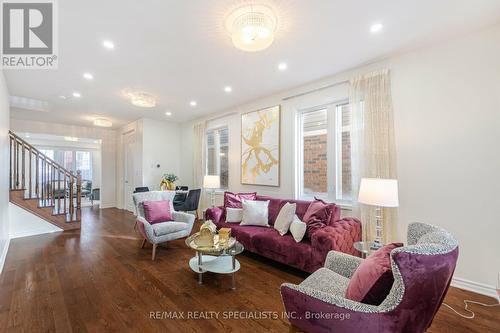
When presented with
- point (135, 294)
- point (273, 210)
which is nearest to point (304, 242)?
point (273, 210)

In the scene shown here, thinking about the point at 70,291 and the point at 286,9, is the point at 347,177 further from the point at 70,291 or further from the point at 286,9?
the point at 70,291

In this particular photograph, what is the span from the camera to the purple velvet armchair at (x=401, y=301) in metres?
1.08

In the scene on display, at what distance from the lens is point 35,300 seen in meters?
2.28

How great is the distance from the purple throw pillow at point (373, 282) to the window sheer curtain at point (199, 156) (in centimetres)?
518

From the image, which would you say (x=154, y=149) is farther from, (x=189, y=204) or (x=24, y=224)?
(x=24, y=224)

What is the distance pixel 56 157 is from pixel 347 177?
431 inches

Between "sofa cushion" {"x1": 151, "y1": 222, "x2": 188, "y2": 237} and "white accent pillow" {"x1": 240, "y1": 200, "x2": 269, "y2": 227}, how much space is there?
1.03 m

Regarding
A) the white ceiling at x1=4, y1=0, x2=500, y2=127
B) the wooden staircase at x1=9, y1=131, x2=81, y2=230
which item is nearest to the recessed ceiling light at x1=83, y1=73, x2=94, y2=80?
the white ceiling at x1=4, y1=0, x2=500, y2=127

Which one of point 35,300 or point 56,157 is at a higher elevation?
point 56,157

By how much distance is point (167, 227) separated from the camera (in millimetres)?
3521

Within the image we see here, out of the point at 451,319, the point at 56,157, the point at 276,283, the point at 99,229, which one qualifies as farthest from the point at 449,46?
the point at 56,157

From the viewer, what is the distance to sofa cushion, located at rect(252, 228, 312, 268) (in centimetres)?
272

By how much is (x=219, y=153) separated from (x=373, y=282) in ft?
16.7

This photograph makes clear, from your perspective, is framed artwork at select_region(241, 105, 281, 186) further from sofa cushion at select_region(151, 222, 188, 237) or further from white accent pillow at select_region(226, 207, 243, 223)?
sofa cushion at select_region(151, 222, 188, 237)
